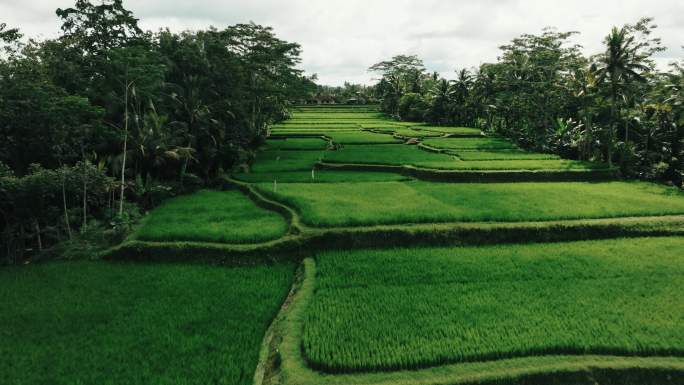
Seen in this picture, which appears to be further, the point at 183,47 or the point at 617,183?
the point at 183,47

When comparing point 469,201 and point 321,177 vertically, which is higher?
point 469,201

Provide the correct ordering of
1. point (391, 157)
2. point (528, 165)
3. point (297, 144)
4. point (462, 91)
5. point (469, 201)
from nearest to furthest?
point (469, 201) < point (528, 165) < point (391, 157) < point (297, 144) < point (462, 91)

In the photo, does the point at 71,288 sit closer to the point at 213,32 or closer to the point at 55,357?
the point at 55,357

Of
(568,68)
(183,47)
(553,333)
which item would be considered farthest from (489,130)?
(553,333)

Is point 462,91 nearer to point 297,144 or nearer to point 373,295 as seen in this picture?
point 297,144

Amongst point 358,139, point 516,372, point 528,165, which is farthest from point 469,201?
point 358,139

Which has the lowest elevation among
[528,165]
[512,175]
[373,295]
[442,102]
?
[373,295]

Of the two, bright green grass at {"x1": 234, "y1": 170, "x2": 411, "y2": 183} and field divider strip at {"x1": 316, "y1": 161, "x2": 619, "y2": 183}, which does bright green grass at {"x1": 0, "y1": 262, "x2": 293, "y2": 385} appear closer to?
bright green grass at {"x1": 234, "y1": 170, "x2": 411, "y2": 183}
